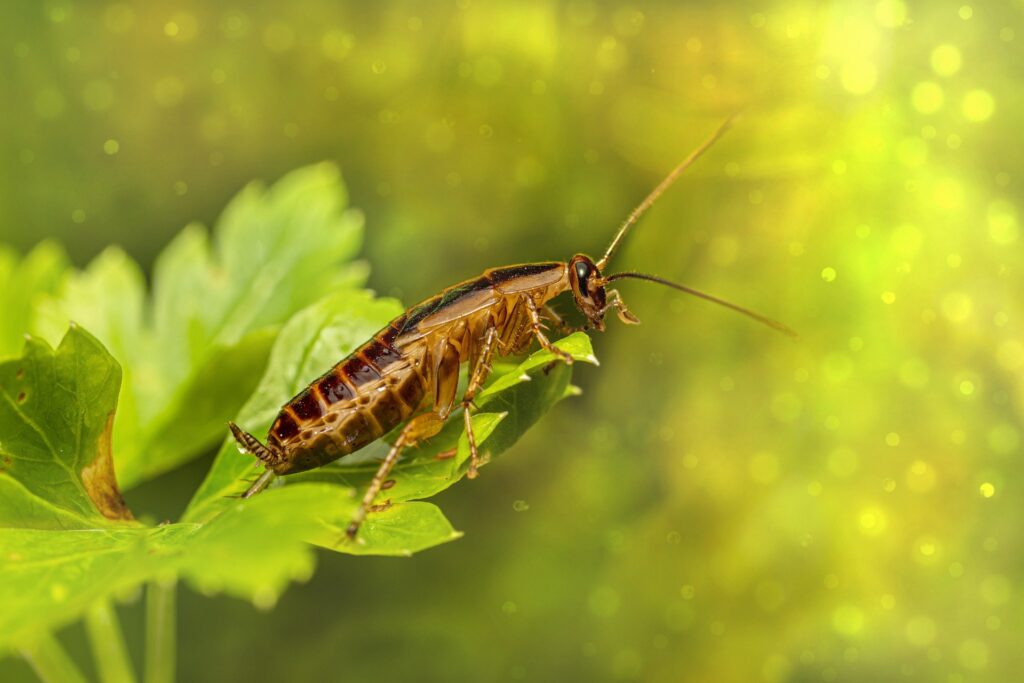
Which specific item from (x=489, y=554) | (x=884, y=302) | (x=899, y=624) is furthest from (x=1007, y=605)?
(x=489, y=554)

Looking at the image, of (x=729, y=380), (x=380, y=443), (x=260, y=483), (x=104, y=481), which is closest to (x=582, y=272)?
(x=380, y=443)

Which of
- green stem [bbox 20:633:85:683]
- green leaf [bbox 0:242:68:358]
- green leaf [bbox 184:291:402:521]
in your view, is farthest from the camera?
green leaf [bbox 0:242:68:358]

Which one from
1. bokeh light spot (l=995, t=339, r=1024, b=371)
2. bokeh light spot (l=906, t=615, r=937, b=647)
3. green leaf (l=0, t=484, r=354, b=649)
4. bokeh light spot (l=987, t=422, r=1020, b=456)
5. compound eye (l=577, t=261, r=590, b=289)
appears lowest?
bokeh light spot (l=906, t=615, r=937, b=647)

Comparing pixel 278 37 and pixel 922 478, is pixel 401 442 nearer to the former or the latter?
pixel 922 478

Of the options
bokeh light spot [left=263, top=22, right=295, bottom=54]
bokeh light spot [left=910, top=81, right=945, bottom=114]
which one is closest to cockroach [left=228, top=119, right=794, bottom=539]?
bokeh light spot [left=910, top=81, right=945, bottom=114]

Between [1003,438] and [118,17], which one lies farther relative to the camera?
[118,17]

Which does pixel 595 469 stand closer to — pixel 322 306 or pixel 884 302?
pixel 884 302

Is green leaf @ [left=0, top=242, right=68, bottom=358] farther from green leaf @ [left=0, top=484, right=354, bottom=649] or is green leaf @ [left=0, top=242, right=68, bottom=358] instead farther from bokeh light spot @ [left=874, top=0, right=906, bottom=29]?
bokeh light spot @ [left=874, top=0, right=906, bottom=29]
